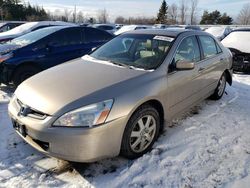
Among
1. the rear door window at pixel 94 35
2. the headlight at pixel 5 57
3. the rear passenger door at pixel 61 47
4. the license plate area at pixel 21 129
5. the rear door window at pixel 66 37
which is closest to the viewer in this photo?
the license plate area at pixel 21 129

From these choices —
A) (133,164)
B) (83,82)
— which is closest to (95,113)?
(83,82)

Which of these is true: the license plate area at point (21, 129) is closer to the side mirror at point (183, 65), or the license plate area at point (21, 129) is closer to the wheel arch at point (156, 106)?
the wheel arch at point (156, 106)

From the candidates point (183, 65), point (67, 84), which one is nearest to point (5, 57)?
point (67, 84)

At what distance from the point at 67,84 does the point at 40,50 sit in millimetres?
3266

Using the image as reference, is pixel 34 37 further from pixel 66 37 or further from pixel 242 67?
pixel 242 67

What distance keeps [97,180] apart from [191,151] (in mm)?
1336

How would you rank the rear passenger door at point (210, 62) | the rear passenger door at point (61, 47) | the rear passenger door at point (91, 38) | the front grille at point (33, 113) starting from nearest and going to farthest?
the front grille at point (33, 113), the rear passenger door at point (210, 62), the rear passenger door at point (61, 47), the rear passenger door at point (91, 38)

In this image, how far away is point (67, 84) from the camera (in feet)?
10.5

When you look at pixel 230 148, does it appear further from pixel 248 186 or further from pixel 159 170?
pixel 159 170

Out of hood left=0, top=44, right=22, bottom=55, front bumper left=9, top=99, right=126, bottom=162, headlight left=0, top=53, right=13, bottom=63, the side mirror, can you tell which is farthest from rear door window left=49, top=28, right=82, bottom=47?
front bumper left=9, top=99, right=126, bottom=162

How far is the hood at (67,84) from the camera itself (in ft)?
9.34

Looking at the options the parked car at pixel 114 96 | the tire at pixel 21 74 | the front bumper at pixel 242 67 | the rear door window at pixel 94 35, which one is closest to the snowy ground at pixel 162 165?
the parked car at pixel 114 96

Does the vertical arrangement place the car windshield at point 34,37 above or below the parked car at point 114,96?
above

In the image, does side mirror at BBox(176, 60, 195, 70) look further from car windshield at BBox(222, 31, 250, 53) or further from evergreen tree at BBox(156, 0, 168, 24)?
evergreen tree at BBox(156, 0, 168, 24)
